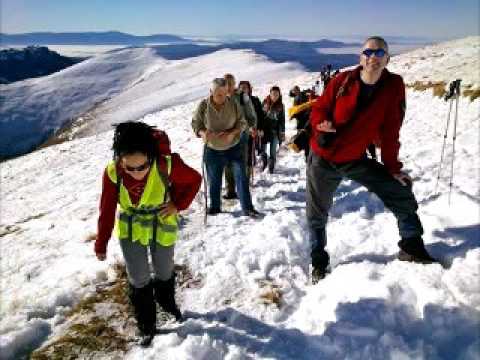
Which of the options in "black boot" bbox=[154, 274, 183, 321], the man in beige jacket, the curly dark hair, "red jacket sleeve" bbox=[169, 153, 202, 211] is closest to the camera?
the curly dark hair

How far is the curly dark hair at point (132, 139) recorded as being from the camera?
12.3 feet

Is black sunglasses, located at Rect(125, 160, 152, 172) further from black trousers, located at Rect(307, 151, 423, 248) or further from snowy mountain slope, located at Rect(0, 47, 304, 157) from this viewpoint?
snowy mountain slope, located at Rect(0, 47, 304, 157)

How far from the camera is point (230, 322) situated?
16.3 feet

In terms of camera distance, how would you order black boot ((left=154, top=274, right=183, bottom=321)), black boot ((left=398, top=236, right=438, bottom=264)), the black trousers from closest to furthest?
black boot ((left=154, top=274, right=183, bottom=321)) < the black trousers < black boot ((left=398, top=236, right=438, bottom=264))

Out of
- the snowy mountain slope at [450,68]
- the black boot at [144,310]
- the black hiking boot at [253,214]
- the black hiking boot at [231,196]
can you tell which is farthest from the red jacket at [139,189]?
the snowy mountain slope at [450,68]

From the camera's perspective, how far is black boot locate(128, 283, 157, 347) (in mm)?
4598

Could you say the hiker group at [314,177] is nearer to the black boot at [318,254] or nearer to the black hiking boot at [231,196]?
the black boot at [318,254]

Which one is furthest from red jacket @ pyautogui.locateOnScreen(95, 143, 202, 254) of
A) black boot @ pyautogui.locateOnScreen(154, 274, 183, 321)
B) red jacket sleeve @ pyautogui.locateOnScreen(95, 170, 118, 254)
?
black boot @ pyautogui.locateOnScreen(154, 274, 183, 321)

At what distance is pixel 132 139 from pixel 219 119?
13.1 ft

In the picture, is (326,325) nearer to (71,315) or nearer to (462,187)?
(71,315)

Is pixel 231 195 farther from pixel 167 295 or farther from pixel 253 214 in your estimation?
pixel 167 295

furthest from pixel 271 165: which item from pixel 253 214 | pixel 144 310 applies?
pixel 144 310

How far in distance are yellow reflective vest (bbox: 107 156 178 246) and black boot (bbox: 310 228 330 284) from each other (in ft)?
6.34

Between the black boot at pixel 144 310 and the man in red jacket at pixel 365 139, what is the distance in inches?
84.4
